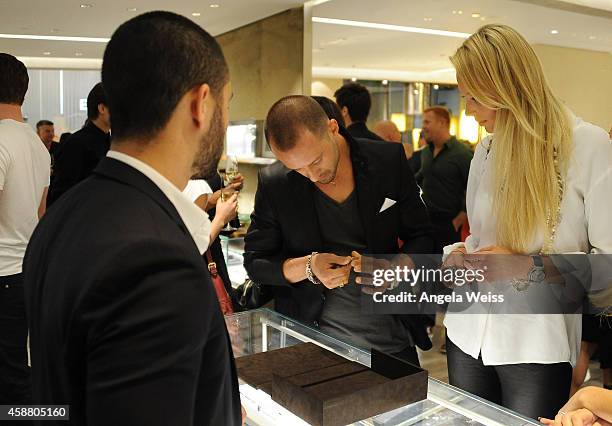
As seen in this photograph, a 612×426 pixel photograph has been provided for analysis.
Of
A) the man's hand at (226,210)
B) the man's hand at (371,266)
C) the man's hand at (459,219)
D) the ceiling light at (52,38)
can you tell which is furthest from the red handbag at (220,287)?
the ceiling light at (52,38)

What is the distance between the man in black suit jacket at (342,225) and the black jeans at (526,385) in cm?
39

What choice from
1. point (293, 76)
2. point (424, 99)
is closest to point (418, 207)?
point (293, 76)

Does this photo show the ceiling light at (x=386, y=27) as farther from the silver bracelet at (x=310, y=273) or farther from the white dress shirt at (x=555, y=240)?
the white dress shirt at (x=555, y=240)

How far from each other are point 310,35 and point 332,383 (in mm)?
5232

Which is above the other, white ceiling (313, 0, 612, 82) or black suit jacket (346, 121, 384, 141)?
white ceiling (313, 0, 612, 82)

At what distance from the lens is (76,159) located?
328 centimetres

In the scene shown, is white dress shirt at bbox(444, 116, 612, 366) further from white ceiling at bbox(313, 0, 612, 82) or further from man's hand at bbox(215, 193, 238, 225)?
white ceiling at bbox(313, 0, 612, 82)

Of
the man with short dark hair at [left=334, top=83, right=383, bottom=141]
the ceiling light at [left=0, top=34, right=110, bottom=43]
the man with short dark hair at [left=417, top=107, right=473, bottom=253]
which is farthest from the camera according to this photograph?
the ceiling light at [left=0, top=34, right=110, bottom=43]

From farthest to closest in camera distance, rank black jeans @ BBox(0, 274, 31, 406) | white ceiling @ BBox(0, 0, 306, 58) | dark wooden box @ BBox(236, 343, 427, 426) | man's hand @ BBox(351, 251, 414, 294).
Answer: white ceiling @ BBox(0, 0, 306, 58)
black jeans @ BBox(0, 274, 31, 406)
man's hand @ BBox(351, 251, 414, 294)
dark wooden box @ BBox(236, 343, 427, 426)

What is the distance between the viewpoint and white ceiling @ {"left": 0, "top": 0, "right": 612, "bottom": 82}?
5383 mm

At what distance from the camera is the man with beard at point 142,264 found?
71 cm

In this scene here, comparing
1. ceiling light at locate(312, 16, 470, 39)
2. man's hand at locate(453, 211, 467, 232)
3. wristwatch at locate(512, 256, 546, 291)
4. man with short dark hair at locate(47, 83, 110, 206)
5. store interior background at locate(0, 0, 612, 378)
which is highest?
ceiling light at locate(312, 16, 470, 39)

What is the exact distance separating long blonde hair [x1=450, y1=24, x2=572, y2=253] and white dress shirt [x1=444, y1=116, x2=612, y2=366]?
0.04 m

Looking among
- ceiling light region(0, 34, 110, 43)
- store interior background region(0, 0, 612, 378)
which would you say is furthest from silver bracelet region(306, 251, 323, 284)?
ceiling light region(0, 34, 110, 43)
